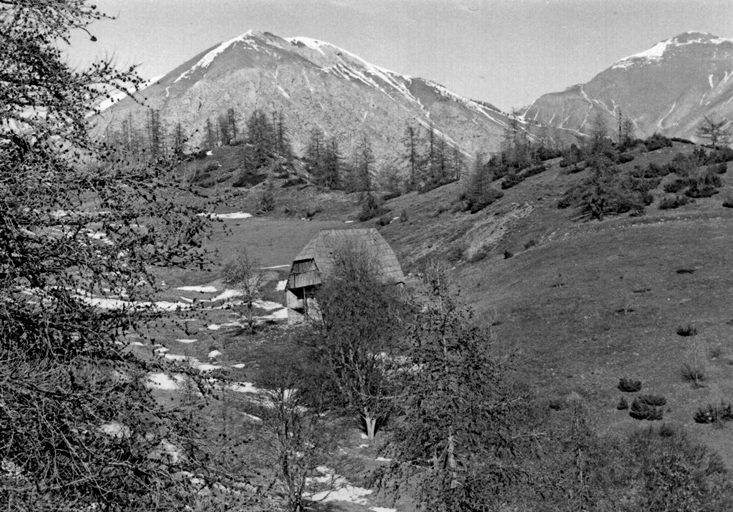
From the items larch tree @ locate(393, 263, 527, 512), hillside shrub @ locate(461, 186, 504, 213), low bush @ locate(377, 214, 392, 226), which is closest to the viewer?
larch tree @ locate(393, 263, 527, 512)

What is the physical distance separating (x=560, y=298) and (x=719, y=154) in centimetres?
3267

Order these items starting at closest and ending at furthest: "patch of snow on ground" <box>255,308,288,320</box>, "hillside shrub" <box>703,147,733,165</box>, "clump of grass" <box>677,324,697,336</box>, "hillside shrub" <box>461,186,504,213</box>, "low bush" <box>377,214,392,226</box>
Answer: "clump of grass" <box>677,324,697,336</box>, "patch of snow on ground" <box>255,308,288,320</box>, "hillside shrub" <box>703,147,733,165</box>, "hillside shrub" <box>461,186,504,213</box>, "low bush" <box>377,214,392,226</box>

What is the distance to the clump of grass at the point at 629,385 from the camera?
25.7 m

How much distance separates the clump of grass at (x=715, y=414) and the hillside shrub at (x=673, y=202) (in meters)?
27.1

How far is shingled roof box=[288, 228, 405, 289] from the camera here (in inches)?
2033

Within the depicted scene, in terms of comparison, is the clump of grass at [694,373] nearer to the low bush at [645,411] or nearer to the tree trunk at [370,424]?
the low bush at [645,411]

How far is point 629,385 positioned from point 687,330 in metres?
5.51

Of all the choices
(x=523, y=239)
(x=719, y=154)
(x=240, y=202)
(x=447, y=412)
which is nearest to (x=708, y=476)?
(x=447, y=412)

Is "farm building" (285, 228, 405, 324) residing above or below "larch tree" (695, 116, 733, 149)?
below

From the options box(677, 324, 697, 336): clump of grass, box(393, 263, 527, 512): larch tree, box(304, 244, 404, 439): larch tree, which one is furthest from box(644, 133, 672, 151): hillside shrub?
box(393, 263, 527, 512): larch tree

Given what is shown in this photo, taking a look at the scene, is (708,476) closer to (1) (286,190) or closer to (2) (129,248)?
(2) (129,248)

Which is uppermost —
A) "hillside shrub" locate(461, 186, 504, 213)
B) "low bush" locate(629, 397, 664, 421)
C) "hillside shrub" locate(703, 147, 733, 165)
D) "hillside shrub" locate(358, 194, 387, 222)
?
"hillside shrub" locate(703, 147, 733, 165)

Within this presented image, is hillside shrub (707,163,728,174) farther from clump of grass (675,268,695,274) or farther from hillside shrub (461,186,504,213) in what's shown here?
clump of grass (675,268,695,274)

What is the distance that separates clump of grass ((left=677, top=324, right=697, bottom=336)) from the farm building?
23.9 m
